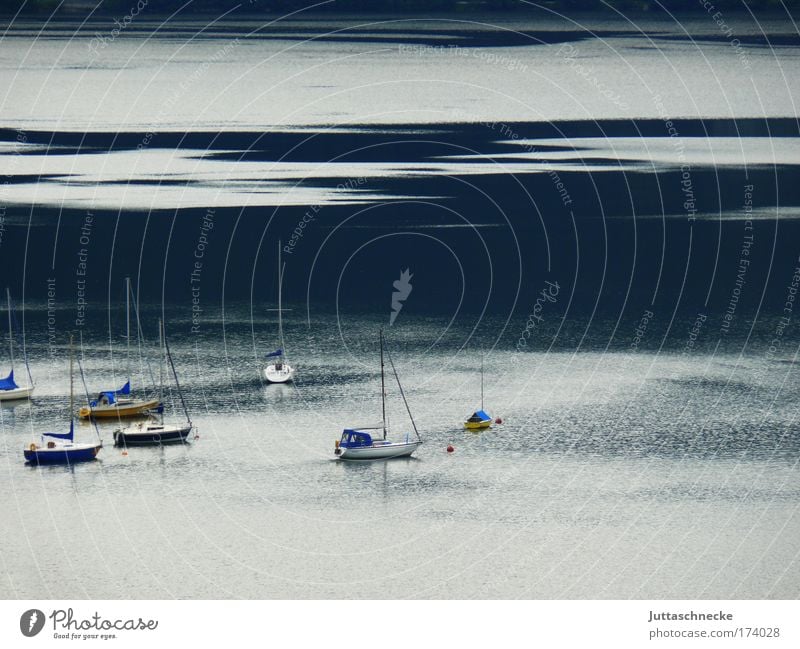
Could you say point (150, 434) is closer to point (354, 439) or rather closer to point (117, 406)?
point (117, 406)

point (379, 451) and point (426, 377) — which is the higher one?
point (426, 377)

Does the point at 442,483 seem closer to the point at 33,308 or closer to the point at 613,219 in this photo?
the point at 33,308

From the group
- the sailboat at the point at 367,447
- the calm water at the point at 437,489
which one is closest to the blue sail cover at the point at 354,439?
the sailboat at the point at 367,447

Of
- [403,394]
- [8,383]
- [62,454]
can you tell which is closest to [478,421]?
[403,394]

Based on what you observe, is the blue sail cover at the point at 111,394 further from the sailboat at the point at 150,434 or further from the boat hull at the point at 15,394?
the boat hull at the point at 15,394

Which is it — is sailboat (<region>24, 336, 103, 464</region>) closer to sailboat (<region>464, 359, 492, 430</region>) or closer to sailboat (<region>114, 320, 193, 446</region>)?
sailboat (<region>114, 320, 193, 446</region>)

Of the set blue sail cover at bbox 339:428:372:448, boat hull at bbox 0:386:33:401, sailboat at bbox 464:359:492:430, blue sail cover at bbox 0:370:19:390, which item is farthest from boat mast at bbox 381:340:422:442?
blue sail cover at bbox 0:370:19:390
